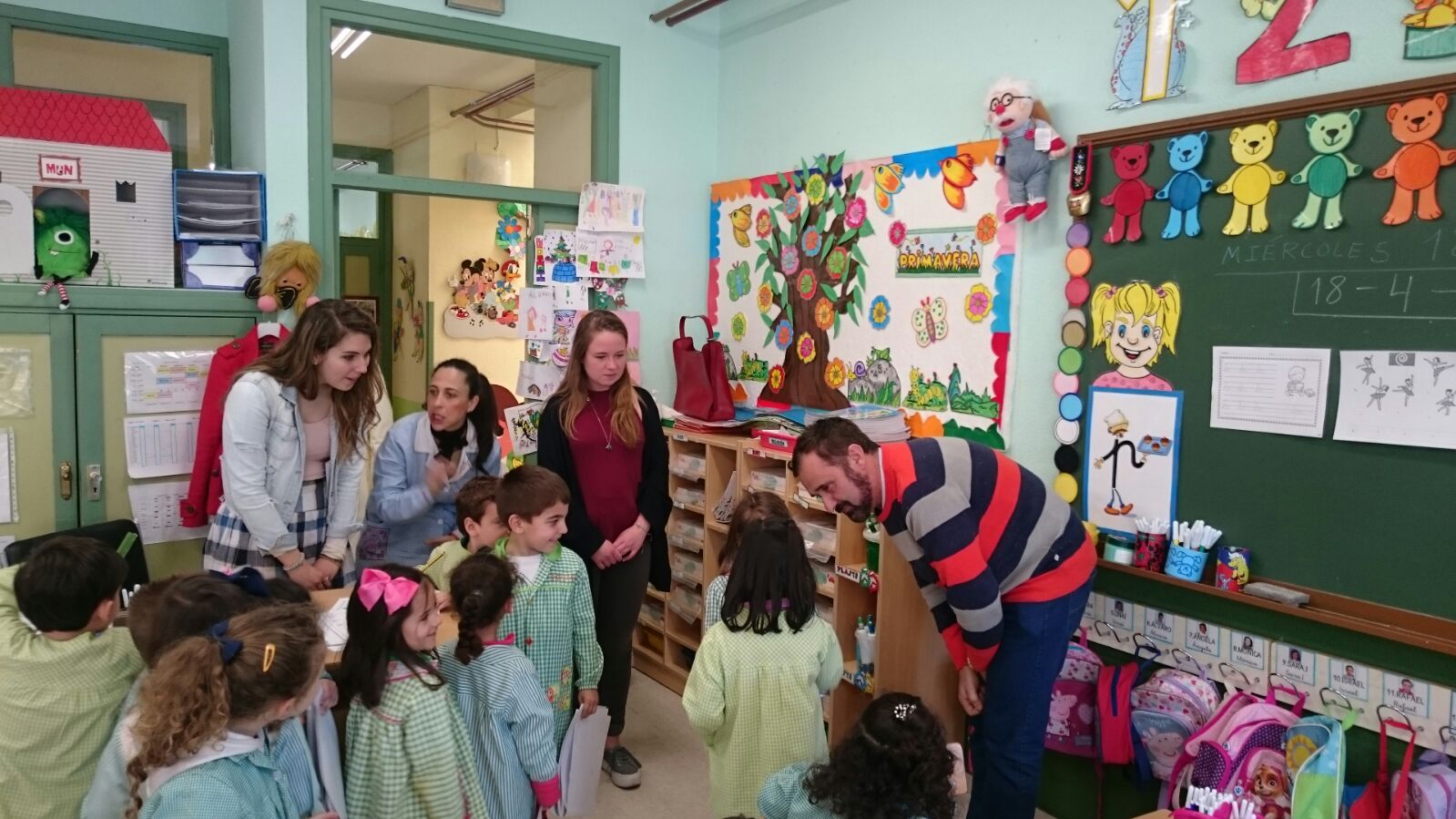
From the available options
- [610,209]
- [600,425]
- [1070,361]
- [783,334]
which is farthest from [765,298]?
[1070,361]

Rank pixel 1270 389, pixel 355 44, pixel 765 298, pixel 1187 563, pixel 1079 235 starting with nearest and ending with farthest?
pixel 1270 389 → pixel 1187 563 → pixel 1079 235 → pixel 765 298 → pixel 355 44

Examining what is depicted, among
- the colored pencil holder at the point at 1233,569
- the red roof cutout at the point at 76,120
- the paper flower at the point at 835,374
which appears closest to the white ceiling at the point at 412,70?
the red roof cutout at the point at 76,120

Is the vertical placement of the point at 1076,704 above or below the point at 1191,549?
below

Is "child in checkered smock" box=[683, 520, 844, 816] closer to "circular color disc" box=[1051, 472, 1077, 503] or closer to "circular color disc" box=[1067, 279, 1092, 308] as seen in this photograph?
"circular color disc" box=[1051, 472, 1077, 503]

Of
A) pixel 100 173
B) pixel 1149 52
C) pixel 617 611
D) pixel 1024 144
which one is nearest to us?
pixel 1149 52

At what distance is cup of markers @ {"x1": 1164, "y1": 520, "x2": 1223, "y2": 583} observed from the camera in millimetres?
2451

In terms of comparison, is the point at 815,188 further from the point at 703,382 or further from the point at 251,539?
the point at 251,539

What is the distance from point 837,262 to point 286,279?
1940 mm

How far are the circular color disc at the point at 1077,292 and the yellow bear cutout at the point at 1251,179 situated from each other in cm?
40

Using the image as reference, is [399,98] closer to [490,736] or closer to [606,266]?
[606,266]

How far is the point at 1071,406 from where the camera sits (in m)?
2.78

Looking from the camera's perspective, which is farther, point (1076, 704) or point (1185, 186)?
point (1076, 704)

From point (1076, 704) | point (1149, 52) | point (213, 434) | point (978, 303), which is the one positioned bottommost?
point (1076, 704)

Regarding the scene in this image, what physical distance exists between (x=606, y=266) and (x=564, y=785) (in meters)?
2.34
